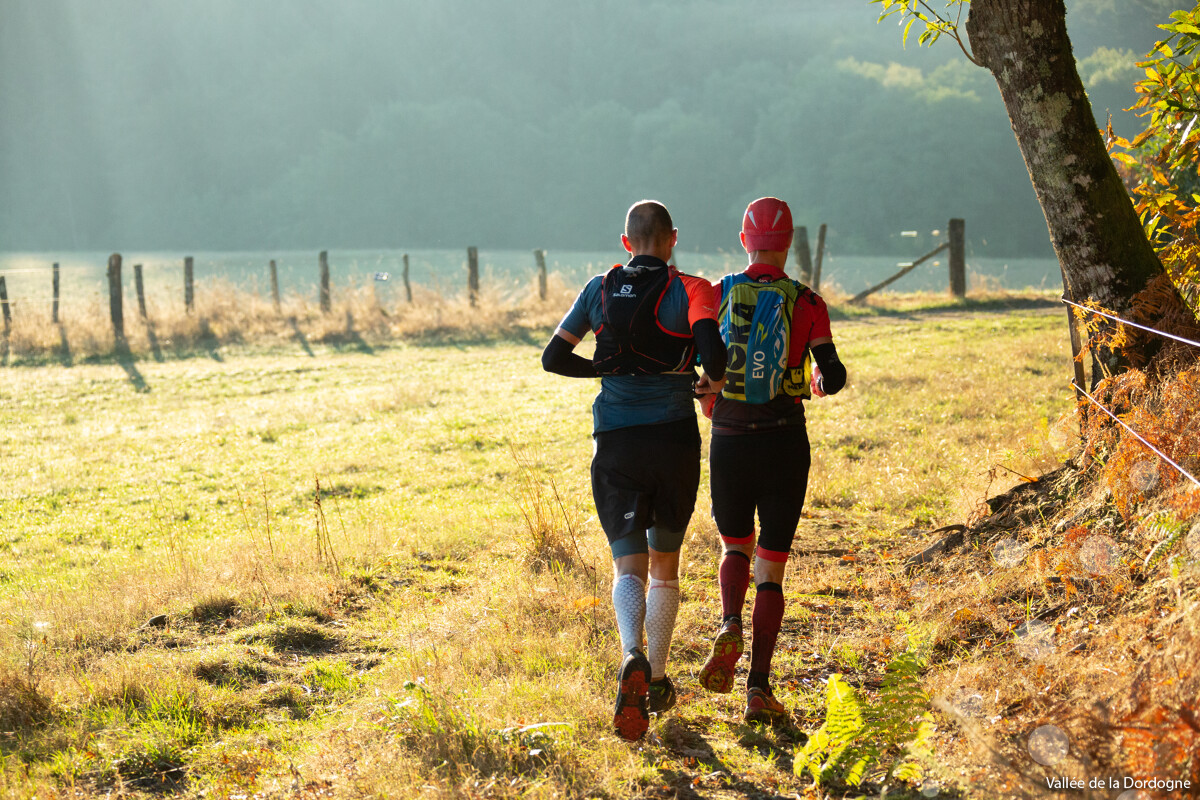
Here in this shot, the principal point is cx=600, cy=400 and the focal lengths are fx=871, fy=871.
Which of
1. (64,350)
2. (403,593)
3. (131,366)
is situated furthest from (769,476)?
(64,350)

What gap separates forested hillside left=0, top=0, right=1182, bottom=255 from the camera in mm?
95625

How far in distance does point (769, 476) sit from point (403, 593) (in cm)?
271

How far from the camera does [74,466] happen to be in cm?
927

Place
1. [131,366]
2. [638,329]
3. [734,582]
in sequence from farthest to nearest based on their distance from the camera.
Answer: [131,366] < [734,582] < [638,329]

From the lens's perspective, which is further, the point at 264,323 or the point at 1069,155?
the point at 264,323

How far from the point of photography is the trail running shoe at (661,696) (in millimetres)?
3145

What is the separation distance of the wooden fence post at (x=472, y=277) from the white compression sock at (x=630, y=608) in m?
19.2

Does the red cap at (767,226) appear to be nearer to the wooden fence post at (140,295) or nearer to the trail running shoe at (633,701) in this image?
the trail running shoe at (633,701)

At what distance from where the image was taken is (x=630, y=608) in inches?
123

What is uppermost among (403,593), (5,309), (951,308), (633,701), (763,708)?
(5,309)

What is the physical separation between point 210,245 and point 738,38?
76.3m

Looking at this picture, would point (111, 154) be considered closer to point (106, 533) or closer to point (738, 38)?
point (738, 38)

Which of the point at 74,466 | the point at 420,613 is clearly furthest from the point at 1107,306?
the point at 74,466

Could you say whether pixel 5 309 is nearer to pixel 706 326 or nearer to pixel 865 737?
pixel 706 326
